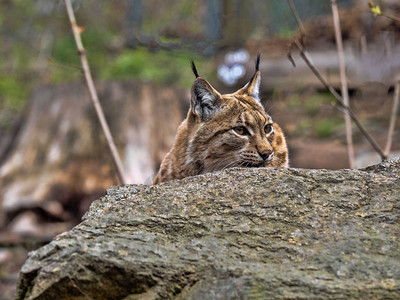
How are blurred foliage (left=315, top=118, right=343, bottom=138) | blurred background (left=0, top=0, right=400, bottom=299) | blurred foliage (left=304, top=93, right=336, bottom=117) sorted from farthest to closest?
blurred foliage (left=304, top=93, right=336, bottom=117)
blurred foliage (left=315, top=118, right=343, bottom=138)
blurred background (left=0, top=0, right=400, bottom=299)

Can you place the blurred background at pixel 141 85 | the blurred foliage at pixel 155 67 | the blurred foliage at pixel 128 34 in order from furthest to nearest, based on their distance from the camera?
the blurred foliage at pixel 128 34 < the blurred foliage at pixel 155 67 < the blurred background at pixel 141 85

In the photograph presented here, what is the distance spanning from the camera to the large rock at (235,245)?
6.52ft

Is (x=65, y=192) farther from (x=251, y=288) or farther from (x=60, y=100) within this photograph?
(x=251, y=288)

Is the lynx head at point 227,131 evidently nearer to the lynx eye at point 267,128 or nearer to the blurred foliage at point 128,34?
the lynx eye at point 267,128

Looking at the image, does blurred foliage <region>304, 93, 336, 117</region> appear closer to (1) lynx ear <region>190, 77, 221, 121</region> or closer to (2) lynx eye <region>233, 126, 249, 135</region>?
(1) lynx ear <region>190, 77, 221, 121</region>

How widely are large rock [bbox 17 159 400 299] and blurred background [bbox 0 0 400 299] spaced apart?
173 cm

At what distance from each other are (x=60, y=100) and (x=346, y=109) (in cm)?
512

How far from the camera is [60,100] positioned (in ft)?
26.5

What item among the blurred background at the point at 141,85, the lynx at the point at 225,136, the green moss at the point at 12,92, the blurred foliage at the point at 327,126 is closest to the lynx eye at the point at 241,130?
the lynx at the point at 225,136

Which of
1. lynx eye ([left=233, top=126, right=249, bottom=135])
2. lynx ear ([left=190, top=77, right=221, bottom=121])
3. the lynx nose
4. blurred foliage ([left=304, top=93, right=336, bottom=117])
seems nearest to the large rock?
the lynx nose

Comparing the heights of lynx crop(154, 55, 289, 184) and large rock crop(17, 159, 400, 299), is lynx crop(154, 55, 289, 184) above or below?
above

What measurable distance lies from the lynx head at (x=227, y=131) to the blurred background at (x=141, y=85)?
0.44m

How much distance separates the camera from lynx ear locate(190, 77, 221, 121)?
3.72m

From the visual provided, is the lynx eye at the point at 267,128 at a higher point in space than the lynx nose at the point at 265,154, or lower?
higher
